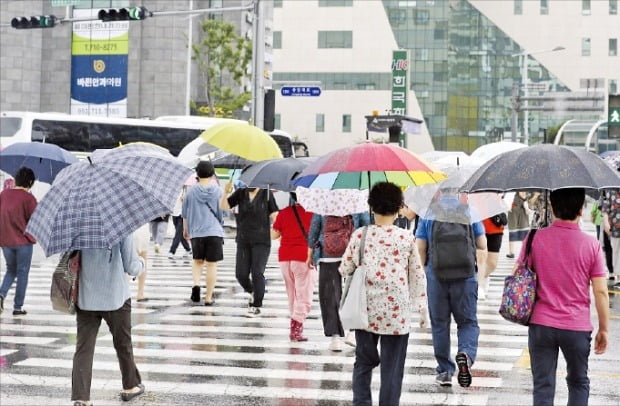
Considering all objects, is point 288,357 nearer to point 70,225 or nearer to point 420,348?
point 420,348

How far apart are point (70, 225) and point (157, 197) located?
638 mm

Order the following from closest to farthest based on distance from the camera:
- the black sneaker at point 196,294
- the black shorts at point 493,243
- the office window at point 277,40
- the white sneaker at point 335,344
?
1. the white sneaker at point 335,344
2. the black sneaker at point 196,294
3. the black shorts at point 493,243
4. the office window at point 277,40

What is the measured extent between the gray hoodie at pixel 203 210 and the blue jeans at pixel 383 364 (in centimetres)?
776

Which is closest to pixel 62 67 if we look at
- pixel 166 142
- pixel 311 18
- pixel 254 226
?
pixel 166 142

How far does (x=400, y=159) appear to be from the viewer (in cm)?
855

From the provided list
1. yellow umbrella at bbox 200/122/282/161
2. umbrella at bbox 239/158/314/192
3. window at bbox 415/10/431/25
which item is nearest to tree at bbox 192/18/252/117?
window at bbox 415/10/431/25

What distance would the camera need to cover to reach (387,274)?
701 cm

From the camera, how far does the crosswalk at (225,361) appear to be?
8.77 m

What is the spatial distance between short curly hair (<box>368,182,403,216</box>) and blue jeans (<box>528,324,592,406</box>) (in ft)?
4.02

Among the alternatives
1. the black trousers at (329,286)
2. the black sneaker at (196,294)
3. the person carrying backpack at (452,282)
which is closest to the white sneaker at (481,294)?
the black sneaker at (196,294)

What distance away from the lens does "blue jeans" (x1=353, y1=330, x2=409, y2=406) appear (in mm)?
7016

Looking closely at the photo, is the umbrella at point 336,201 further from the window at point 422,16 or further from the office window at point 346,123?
the window at point 422,16

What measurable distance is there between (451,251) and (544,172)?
229 cm

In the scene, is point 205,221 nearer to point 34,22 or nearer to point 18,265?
point 18,265
